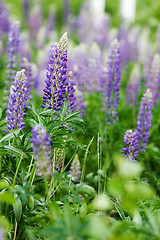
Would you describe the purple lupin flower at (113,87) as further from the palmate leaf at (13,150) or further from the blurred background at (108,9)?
the blurred background at (108,9)

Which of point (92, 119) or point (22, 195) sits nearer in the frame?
point (22, 195)

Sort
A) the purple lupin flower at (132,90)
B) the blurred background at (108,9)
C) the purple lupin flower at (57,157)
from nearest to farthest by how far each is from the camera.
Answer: the purple lupin flower at (57,157) < the purple lupin flower at (132,90) < the blurred background at (108,9)

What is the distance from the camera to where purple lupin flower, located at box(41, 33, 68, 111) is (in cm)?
245

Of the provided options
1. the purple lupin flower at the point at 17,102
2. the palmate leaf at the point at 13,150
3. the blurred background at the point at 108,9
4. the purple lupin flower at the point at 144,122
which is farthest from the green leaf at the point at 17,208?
the blurred background at the point at 108,9

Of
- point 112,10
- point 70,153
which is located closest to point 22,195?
point 70,153

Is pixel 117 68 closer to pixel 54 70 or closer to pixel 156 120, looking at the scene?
pixel 156 120

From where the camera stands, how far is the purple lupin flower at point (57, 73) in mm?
2454

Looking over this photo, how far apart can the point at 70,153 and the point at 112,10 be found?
16978 mm

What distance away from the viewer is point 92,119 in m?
4.30

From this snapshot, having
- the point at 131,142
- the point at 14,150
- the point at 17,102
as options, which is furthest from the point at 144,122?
the point at 14,150

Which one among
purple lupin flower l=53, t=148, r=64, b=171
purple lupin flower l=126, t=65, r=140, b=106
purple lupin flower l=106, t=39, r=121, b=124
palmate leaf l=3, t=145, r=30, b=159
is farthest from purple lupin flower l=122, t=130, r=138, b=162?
purple lupin flower l=126, t=65, r=140, b=106

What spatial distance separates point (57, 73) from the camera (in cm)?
247

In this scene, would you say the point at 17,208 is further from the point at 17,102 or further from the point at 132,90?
the point at 132,90

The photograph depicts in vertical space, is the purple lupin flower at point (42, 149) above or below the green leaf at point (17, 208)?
above
